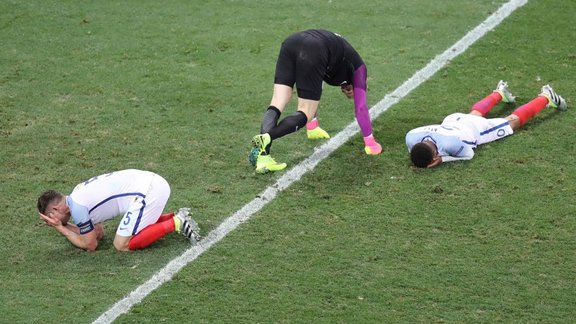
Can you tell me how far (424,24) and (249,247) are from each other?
6.16 m

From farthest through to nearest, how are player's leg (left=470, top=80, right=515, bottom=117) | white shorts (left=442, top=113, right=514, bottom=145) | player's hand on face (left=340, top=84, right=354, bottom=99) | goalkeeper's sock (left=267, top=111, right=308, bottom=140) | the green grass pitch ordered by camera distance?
player's leg (left=470, top=80, right=515, bottom=117) → player's hand on face (left=340, top=84, right=354, bottom=99) → white shorts (left=442, top=113, right=514, bottom=145) → goalkeeper's sock (left=267, top=111, right=308, bottom=140) → the green grass pitch

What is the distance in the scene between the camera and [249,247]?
8.72 metres

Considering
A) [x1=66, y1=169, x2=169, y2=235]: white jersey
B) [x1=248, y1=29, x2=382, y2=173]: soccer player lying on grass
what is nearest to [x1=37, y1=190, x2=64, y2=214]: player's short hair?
[x1=66, y1=169, x2=169, y2=235]: white jersey

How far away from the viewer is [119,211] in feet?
28.8

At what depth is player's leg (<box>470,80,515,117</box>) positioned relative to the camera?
11.0 m

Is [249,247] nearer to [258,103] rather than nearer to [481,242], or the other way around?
[481,242]

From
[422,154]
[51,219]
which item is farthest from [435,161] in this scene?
[51,219]

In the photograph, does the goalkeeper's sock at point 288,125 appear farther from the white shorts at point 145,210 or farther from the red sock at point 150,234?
the red sock at point 150,234

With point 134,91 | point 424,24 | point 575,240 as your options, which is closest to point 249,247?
point 575,240

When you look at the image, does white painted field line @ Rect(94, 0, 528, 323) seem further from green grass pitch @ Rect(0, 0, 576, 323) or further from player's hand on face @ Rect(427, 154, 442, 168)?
player's hand on face @ Rect(427, 154, 442, 168)

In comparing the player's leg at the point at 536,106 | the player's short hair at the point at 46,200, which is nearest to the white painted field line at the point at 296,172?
the player's short hair at the point at 46,200

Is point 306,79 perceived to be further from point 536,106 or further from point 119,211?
point 536,106

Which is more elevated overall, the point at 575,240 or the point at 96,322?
the point at 96,322

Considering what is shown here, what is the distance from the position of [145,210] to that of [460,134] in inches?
131
